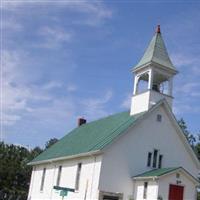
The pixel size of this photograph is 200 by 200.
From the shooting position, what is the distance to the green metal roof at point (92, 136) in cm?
3209

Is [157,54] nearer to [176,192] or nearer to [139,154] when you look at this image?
[139,154]

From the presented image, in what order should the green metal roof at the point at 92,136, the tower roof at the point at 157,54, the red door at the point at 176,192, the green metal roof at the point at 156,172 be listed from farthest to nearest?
the tower roof at the point at 157,54, the green metal roof at the point at 92,136, the red door at the point at 176,192, the green metal roof at the point at 156,172

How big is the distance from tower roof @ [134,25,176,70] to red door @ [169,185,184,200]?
9.31 m

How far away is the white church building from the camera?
3044 cm

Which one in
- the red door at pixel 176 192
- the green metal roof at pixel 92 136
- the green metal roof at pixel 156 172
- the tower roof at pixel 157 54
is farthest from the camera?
the tower roof at pixel 157 54

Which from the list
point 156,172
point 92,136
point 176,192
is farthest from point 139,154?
point 92,136

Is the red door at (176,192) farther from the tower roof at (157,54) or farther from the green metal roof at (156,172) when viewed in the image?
the tower roof at (157,54)

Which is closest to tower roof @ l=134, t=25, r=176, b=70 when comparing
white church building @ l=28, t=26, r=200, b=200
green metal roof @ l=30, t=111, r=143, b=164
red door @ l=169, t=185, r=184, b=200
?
white church building @ l=28, t=26, r=200, b=200

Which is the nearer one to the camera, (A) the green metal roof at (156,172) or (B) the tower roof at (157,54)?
(A) the green metal roof at (156,172)

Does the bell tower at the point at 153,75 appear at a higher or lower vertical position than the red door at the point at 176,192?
higher

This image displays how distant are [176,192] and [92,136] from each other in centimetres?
878

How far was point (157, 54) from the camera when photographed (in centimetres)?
3519

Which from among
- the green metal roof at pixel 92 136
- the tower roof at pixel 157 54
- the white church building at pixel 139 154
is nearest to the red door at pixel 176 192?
the white church building at pixel 139 154

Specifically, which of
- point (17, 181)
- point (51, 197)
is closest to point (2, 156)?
point (17, 181)
